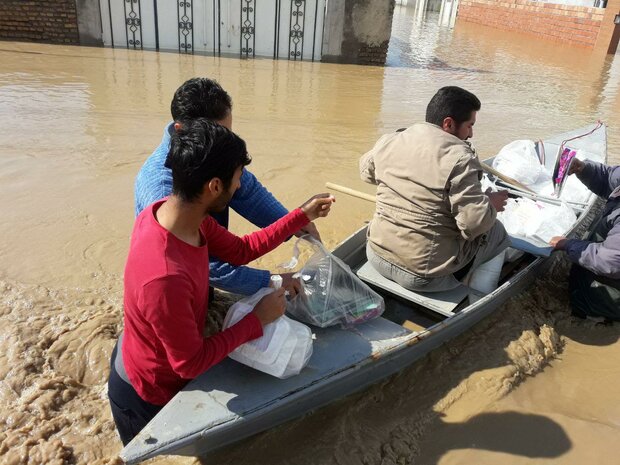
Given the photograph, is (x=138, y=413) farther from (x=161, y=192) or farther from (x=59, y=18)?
(x=59, y=18)

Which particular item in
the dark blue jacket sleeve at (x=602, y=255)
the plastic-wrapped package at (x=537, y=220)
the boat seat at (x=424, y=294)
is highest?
the dark blue jacket sleeve at (x=602, y=255)

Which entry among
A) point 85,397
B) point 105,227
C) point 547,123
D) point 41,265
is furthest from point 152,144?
point 547,123

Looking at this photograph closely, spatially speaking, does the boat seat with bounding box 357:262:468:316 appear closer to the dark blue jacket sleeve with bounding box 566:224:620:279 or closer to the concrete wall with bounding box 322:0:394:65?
the dark blue jacket sleeve with bounding box 566:224:620:279

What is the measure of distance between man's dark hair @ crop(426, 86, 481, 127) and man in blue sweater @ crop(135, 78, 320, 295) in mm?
998

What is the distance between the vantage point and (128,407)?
6.92 ft

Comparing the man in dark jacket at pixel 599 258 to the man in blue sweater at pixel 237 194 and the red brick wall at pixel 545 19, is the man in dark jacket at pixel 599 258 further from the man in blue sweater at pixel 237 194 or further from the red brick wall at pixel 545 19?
the red brick wall at pixel 545 19

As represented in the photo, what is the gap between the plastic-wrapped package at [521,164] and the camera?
501cm

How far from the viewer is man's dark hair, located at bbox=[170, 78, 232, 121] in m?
2.49

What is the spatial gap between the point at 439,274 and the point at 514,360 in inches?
32.6

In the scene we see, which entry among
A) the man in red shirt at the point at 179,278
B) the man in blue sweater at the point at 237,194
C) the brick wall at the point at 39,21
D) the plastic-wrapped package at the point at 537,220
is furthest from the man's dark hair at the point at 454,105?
the brick wall at the point at 39,21

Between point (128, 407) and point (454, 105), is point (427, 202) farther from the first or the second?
point (128, 407)

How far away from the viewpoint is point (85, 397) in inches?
109

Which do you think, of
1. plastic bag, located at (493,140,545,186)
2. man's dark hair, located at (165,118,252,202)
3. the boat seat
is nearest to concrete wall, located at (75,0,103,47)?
plastic bag, located at (493,140,545,186)

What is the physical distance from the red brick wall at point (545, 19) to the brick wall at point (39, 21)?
620 inches
